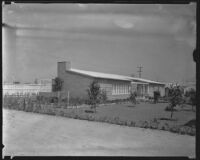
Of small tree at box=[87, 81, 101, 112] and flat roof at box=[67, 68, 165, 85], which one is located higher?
flat roof at box=[67, 68, 165, 85]

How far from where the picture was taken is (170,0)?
257 cm

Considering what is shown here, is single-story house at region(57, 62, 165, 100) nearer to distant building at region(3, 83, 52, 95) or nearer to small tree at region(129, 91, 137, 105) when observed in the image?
small tree at region(129, 91, 137, 105)

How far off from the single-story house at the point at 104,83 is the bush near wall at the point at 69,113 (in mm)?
550

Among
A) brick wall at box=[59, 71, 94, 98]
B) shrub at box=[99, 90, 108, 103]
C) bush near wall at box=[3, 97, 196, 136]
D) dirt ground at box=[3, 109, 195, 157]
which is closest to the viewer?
dirt ground at box=[3, 109, 195, 157]

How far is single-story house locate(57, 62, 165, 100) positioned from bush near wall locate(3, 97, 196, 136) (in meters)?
0.55

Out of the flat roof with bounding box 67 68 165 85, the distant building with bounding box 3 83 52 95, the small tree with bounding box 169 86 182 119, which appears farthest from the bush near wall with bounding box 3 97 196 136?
the flat roof with bounding box 67 68 165 85

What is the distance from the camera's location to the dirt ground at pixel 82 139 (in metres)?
3.80

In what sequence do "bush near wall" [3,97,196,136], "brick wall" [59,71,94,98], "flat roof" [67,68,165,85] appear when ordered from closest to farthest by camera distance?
"flat roof" [67,68,165,85] → "bush near wall" [3,97,196,136] → "brick wall" [59,71,94,98]

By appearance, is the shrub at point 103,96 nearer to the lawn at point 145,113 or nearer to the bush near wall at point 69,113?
the lawn at point 145,113

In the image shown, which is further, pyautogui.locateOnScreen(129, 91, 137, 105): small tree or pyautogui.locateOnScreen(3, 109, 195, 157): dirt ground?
pyautogui.locateOnScreen(129, 91, 137, 105): small tree

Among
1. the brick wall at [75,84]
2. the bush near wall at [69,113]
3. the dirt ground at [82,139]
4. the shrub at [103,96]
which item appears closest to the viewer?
the dirt ground at [82,139]

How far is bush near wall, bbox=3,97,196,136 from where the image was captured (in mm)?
4775

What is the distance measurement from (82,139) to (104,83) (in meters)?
1.48

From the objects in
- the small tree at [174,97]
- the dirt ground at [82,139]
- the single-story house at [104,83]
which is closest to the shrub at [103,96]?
the single-story house at [104,83]
